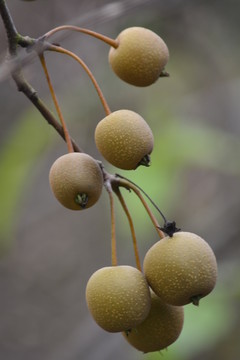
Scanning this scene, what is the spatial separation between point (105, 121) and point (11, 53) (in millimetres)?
227

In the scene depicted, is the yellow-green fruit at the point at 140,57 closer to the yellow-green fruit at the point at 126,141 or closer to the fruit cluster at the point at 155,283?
the yellow-green fruit at the point at 126,141

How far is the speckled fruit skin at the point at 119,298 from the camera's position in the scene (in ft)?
4.76

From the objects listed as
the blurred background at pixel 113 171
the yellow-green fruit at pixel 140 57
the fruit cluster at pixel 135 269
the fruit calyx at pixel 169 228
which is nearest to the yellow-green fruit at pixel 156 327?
the fruit cluster at pixel 135 269

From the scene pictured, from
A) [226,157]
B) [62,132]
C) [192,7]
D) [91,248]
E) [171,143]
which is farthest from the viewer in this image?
[91,248]

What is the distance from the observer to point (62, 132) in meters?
1.58

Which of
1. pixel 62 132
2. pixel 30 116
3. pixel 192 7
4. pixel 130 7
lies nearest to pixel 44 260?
pixel 192 7

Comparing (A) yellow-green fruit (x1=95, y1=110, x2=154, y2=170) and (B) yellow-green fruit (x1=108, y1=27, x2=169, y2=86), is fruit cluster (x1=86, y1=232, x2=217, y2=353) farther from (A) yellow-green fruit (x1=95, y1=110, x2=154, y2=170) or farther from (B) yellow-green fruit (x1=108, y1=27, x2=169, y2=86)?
(B) yellow-green fruit (x1=108, y1=27, x2=169, y2=86)

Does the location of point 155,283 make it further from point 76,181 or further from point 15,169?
point 15,169

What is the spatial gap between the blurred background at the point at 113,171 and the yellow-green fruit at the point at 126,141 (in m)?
0.27

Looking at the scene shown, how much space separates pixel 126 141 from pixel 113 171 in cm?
169

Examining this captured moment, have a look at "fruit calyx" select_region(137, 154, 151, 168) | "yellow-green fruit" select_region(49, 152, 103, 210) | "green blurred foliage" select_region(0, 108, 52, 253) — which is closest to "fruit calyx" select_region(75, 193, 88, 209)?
"yellow-green fruit" select_region(49, 152, 103, 210)

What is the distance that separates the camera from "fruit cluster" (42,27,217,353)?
1.45 m

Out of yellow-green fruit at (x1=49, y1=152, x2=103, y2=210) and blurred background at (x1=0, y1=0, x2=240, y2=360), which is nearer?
yellow-green fruit at (x1=49, y1=152, x2=103, y2=210)

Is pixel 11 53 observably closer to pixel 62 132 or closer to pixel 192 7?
pixel 62 132
